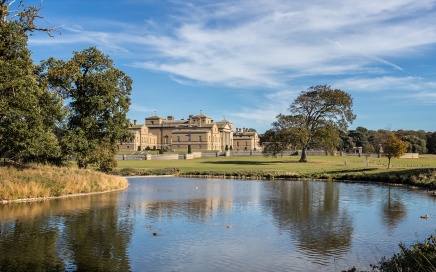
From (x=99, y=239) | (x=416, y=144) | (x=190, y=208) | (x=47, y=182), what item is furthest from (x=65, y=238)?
(x=416, y=144)

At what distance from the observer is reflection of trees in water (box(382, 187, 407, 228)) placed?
816 inches

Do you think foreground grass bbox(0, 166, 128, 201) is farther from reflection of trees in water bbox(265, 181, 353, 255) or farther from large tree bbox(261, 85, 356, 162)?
large tree bbox(261, 85, 356, 162)

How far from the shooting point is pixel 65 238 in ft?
52.7

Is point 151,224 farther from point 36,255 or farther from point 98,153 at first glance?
point 98,153

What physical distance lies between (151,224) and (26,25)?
603 inches

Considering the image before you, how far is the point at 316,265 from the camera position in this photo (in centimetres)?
1293

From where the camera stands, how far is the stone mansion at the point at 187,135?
453 ft

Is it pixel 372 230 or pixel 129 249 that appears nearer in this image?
pixel 129 249

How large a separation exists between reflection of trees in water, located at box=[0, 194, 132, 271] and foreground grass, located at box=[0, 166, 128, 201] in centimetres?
258

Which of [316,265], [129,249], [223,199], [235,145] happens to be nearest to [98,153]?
[223,199]

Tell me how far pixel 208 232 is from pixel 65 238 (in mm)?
5689

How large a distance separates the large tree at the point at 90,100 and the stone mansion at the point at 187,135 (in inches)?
3601

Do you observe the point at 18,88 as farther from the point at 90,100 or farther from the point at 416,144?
the point at 416,144

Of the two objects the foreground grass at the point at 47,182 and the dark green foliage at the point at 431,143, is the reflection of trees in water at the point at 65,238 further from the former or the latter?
the dark green foliage at the point at 431,143
